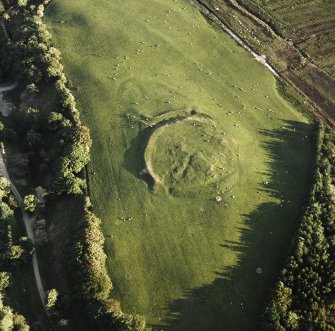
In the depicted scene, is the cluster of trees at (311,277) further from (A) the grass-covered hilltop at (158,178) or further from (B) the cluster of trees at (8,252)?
(B) the cluster of trees at (8,252)

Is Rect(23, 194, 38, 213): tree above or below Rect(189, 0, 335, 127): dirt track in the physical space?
below

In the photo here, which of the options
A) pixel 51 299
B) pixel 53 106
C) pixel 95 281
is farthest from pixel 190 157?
pixel 51 299

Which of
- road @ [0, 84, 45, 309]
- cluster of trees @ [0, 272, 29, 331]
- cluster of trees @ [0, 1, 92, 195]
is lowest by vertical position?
cluster of trees @ [0, 272, 29, 331]

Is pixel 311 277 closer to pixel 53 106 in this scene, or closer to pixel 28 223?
pixel 28 223

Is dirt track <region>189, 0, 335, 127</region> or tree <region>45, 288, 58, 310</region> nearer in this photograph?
tree <region>45, 288, 58, 310</region>

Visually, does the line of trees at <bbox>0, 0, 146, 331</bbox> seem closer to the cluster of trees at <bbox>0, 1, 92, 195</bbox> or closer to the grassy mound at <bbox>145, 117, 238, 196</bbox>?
the cluster of trees at <bbox>0, 1, 92, 195</bbox>

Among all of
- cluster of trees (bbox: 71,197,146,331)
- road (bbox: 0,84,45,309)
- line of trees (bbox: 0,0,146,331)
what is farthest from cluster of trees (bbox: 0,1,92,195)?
cluster of trees (bbox: 71,197,146,331)

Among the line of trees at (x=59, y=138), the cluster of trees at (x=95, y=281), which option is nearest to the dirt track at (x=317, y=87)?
the line of trees at (x=59, y=138)

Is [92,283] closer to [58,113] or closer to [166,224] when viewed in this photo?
[166,224]
